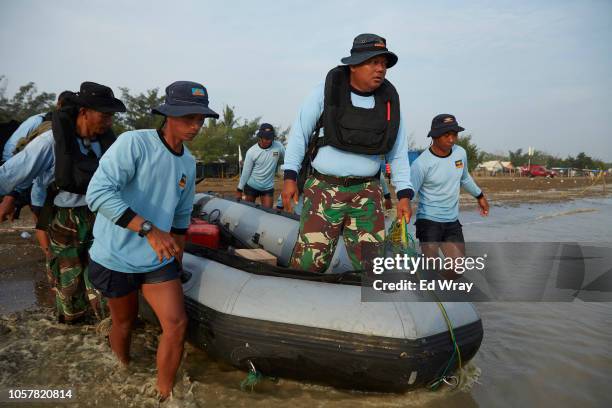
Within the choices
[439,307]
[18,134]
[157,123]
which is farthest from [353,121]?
[157,123]

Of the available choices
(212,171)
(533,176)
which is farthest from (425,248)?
(533,176)

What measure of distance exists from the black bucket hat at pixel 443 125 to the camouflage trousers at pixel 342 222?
1.33 meters

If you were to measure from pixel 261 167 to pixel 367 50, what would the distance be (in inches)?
170

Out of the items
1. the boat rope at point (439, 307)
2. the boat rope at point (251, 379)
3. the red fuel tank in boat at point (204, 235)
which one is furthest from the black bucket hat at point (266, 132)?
the boat rope at point (251, 379)

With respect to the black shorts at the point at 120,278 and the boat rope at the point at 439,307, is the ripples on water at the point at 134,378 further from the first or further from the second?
the black shorts at the point at 120,278

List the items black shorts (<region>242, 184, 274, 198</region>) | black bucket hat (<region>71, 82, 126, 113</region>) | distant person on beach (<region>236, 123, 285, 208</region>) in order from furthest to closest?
1. black shorts (<region>242, 184, 274, 198</region>)
2. distant person on beach (<region>236, 123, 285, 208</region>)
3. black bucket hat (<region>71, 82, 126, 113</region>)

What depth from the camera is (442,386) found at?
2969 mm

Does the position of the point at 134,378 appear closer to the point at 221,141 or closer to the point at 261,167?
the point at 261,167

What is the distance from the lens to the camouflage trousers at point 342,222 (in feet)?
9.91

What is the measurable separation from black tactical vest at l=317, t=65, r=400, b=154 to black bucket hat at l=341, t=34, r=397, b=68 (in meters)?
0.14

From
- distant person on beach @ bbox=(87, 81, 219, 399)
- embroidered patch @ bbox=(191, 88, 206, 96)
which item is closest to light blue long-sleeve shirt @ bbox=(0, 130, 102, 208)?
distant person on beach @ bbox=(87, 81, 219, 399)

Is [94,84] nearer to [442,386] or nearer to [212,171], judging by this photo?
[442,386]

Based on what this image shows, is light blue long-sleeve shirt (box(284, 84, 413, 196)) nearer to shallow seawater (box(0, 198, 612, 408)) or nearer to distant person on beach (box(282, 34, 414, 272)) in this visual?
distant person on beach (box(282, 34, 414, 272))

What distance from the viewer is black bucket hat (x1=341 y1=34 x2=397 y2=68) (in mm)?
2851
